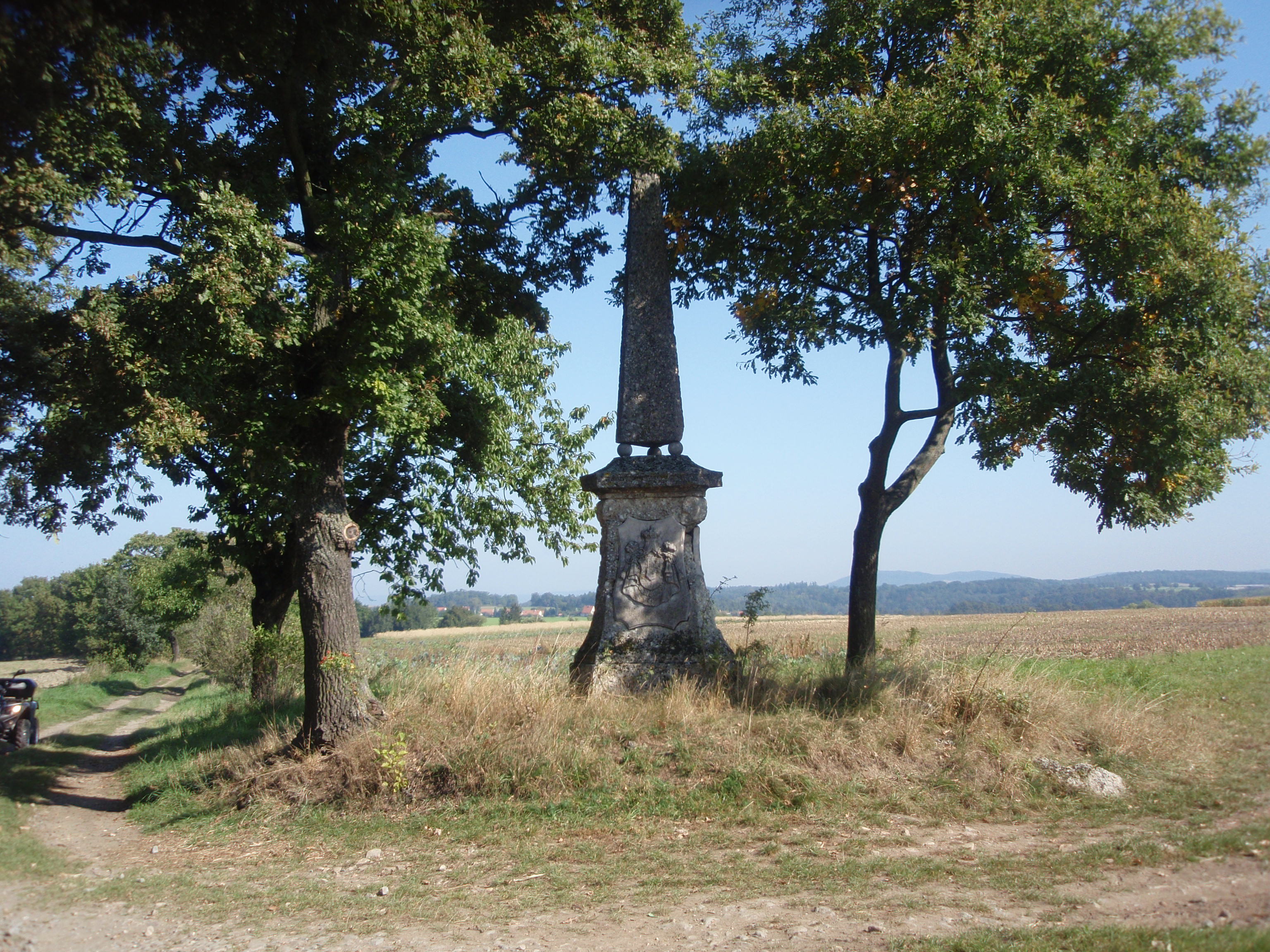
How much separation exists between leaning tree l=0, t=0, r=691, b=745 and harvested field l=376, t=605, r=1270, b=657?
3.26 m

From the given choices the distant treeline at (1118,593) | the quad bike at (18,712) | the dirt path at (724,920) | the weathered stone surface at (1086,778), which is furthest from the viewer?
the quad bike at (18,712)

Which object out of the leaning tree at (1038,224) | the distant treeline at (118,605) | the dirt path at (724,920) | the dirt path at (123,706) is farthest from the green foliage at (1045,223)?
the dirt path at (123,706)

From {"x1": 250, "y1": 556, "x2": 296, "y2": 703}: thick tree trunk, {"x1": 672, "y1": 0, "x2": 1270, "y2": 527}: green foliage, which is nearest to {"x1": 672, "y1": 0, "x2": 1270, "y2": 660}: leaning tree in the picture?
{"x1": 672, "y1": 0, "x2": 1270, "y2": 527}: green foliage

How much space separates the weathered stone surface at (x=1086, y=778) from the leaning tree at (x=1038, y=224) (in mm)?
3278

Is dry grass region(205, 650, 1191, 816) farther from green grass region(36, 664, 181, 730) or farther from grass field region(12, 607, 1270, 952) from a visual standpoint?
green grass region(36, 664, 181, 730)

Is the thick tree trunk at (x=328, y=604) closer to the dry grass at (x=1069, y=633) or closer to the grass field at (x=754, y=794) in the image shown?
the grass field at (x=754, y=794)

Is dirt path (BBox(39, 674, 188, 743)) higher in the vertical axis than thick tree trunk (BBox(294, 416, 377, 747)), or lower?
lower

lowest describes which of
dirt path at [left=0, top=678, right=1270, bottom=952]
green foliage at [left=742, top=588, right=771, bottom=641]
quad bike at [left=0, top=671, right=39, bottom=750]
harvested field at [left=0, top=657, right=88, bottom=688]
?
harvested field at [left=0, top=657, right=88, bottom=688]

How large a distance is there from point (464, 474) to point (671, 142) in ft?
21.7

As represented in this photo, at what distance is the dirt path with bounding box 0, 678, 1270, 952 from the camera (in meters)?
4.00

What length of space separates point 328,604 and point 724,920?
5328mm

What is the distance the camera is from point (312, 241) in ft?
29.1

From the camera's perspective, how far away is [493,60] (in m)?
8.12

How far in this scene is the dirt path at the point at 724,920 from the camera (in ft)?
13.1
